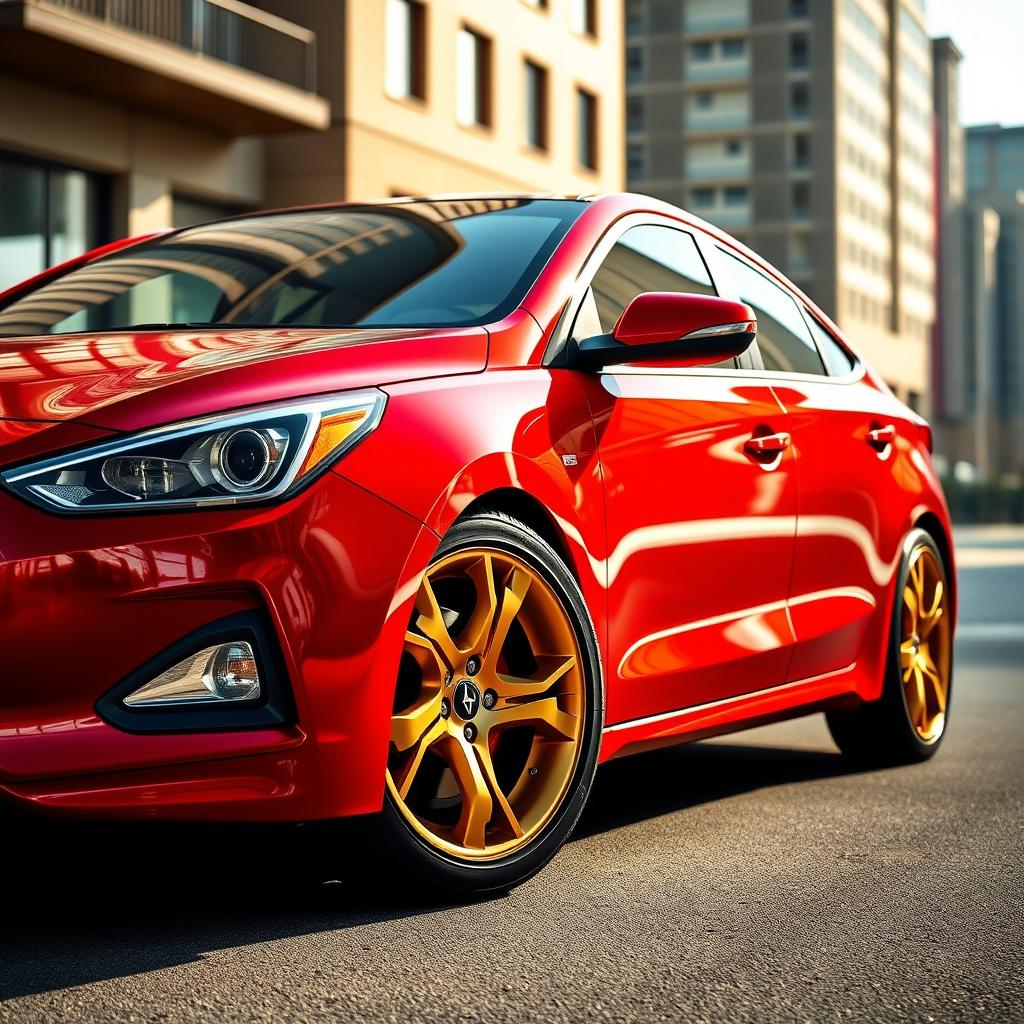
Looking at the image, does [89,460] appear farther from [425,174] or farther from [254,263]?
[425,174]

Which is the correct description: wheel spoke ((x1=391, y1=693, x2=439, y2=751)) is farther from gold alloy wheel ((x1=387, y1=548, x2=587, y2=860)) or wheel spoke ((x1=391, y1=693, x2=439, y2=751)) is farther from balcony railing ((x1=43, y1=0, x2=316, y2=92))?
balcony railing ((x1=43, y1=0, x2=316, y2=92))

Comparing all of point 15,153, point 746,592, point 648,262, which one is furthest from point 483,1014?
point 15,153

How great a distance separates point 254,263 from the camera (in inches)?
186

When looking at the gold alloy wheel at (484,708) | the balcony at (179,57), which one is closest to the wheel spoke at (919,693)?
the gold alloy wheel at (484,708)

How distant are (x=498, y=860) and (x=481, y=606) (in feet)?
1.68

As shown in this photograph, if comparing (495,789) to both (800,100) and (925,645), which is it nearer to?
(925,645)

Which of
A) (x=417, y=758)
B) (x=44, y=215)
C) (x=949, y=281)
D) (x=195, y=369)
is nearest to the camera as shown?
(x=195, y=369)

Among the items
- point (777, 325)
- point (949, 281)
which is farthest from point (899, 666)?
point (949, 281)

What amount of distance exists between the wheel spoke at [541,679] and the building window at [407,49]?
2350 centimetres

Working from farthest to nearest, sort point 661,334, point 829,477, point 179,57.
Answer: point 179,57 → point 829,477 → point 661,334

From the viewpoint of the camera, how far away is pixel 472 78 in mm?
29500

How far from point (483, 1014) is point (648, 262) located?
2.37 meters

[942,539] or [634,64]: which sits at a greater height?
[634,64]

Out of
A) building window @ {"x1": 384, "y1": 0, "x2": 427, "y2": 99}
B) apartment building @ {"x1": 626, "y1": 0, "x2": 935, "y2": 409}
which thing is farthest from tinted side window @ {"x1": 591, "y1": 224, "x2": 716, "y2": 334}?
apartment building @ {"x1": 626, "y1": 0, "x2": 935, "y2": 409}
